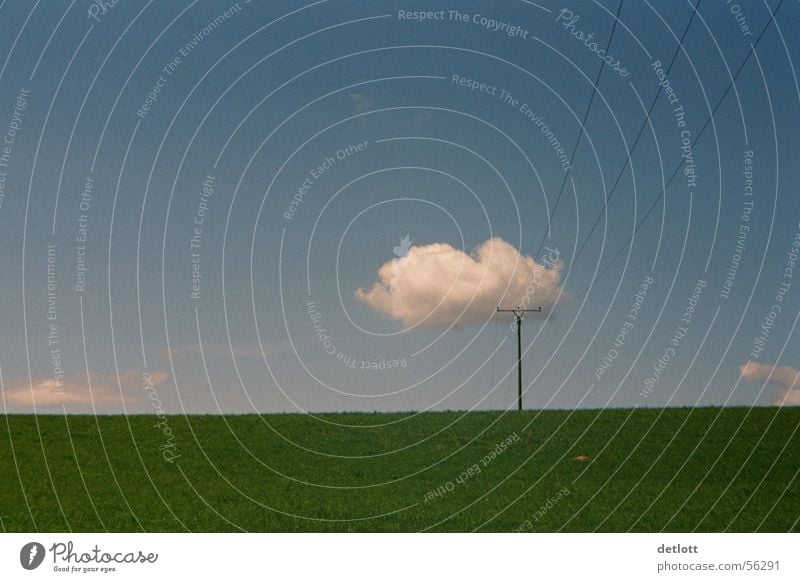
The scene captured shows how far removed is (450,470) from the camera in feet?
115

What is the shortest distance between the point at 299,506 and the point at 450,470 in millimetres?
8081

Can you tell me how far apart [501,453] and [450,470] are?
4.66m

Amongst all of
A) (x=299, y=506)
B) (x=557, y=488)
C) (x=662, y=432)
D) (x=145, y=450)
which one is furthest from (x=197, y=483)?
(x=662, y=432)

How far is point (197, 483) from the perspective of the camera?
32.8 meters

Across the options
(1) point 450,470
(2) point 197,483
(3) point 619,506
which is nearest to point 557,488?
(3) point 619,506

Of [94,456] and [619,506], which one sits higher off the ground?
[94,456]

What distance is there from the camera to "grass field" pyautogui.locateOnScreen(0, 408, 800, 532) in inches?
1070

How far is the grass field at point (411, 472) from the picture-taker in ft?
89.1

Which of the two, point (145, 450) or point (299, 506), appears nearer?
point (299, 506)

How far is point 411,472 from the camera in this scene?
34.6 metres
